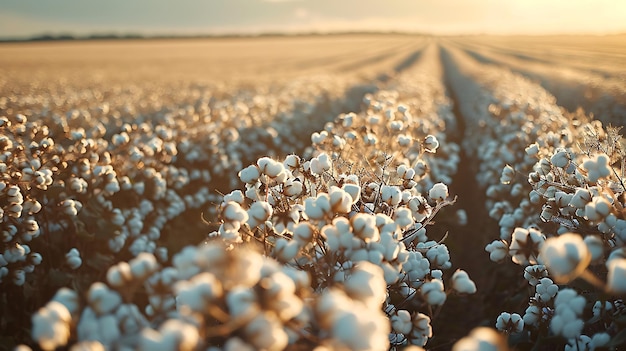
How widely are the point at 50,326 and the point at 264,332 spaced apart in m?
0.64

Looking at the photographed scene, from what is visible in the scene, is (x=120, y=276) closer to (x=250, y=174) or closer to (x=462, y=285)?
A: (x=250, y=174)

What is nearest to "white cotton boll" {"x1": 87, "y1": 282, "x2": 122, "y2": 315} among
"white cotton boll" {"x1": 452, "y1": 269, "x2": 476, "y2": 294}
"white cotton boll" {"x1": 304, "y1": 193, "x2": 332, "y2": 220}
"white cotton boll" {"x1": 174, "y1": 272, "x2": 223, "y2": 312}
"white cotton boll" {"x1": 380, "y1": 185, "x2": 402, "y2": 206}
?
"white cotton boll" {"x1": 174, "y1": 272, "x2": 223, "y2": 312}

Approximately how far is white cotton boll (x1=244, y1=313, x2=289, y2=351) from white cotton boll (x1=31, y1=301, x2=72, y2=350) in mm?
562

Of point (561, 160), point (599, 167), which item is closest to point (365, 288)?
point (599, 167)

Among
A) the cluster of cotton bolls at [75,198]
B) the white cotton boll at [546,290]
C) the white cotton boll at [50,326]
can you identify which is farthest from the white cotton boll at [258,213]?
the cluster of cotton bolls at [75,198]

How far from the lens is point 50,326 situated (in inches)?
53.6

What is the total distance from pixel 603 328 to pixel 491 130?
7.02 m

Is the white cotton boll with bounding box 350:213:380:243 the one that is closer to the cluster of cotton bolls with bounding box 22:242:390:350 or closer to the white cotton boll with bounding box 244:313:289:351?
the cluster of cotton bolls with bounding box 22:242:390:350

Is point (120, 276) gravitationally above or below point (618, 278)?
below

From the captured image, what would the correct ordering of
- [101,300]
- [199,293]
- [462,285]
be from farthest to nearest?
[462,285], [101,300], [199,293]

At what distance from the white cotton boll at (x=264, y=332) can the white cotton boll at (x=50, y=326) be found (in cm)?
56

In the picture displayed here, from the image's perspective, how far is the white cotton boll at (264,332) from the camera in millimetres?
1304

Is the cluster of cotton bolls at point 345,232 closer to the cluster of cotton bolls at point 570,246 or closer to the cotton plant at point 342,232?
the cotton plant at point 342,232

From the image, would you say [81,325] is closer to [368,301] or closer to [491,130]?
[368,301]
